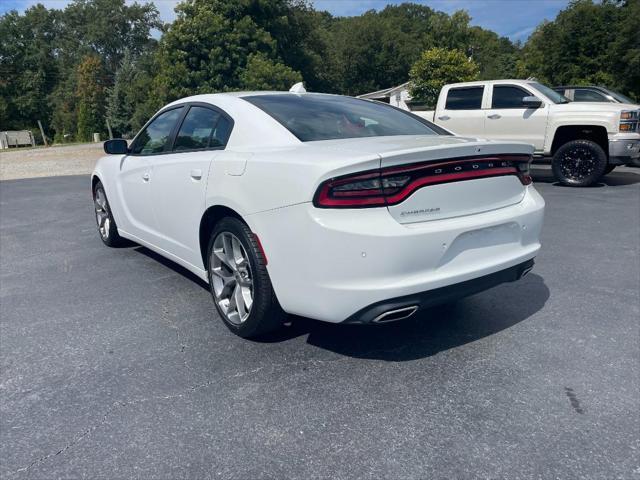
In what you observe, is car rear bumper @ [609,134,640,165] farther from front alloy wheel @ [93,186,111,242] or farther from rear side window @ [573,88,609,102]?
front alloy wheel @ [93,186,111,242]

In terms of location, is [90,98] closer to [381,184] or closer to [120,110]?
[120,110]

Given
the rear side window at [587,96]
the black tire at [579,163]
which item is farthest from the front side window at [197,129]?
the rear side window at [587,96]

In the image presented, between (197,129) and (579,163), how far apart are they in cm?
796

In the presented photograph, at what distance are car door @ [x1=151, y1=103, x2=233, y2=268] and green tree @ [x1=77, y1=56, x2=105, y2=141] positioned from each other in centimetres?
5688

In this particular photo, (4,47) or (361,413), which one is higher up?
(4,47)

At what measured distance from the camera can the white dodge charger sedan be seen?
7.63ft

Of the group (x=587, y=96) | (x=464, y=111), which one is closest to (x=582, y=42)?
(x=587, y=96)

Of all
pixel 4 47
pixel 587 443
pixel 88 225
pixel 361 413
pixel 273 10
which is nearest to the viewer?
pixel 587 443

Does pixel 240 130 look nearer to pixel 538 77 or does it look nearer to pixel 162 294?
pixel 162 294

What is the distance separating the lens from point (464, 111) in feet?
33.3

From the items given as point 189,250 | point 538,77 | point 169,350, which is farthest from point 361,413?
point 538,77

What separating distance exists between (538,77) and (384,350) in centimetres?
2986

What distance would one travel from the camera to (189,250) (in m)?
3.54

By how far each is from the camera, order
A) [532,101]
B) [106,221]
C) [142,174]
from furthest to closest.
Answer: [532,101] → [106,221] → [142,174]
